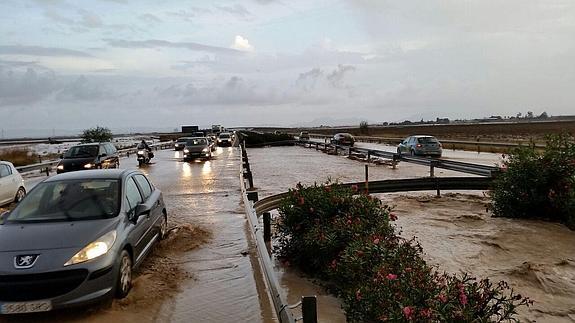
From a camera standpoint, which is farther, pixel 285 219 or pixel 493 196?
pixel 493 196

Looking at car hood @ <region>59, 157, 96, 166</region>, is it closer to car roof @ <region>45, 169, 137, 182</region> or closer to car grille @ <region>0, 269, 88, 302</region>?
car roof @ <region>45, 169, 137, 182</region>

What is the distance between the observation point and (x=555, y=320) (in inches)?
239

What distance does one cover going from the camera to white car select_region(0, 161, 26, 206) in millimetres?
13248

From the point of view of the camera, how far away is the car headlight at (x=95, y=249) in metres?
5.19

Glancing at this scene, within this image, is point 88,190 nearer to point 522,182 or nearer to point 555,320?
point 555,320

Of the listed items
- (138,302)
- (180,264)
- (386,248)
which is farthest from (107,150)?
(386,248)

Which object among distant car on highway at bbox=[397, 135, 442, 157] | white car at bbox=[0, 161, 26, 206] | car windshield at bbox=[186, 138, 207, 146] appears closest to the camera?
white car at bbox=[0, 161, 26, 206]

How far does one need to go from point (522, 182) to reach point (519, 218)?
100 centimetres

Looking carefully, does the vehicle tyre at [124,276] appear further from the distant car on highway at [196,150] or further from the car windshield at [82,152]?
the distant car on highway at [196,150]

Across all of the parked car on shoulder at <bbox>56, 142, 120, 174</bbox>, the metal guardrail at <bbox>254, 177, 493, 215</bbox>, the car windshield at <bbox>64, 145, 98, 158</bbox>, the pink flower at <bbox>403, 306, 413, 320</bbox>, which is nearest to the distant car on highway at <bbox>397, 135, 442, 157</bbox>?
the metal guardrail at <bbox>254, 177, 493, 215</bbox>

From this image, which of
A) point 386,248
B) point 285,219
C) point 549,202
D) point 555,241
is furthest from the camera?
point 549,202

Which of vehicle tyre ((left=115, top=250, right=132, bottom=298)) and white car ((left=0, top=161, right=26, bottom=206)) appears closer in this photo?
vehicle tyre ((left=115, top=250, right=132, bottom=298))

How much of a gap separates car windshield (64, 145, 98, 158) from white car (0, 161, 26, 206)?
22.5ft

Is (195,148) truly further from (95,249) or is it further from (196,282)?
(95,249)
